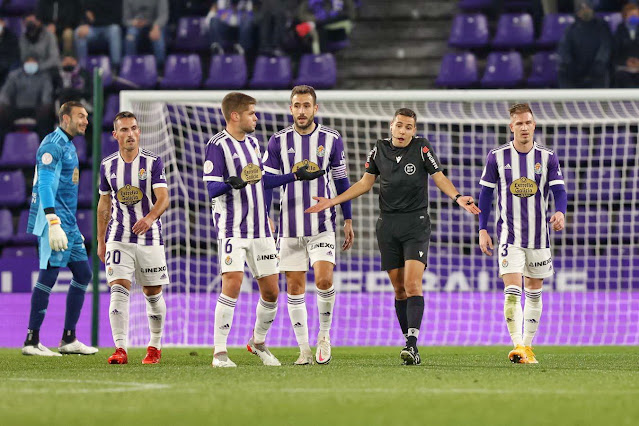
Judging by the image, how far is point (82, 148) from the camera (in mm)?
14859

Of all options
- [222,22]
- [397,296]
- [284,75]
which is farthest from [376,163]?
[222,22]

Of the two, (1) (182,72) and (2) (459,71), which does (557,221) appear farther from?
(1) (182,72)

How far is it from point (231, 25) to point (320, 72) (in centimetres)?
164

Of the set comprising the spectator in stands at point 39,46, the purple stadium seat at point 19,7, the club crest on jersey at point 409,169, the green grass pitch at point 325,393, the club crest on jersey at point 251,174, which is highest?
the purple stadium seat at point 19,7

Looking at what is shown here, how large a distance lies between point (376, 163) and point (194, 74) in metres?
8.02

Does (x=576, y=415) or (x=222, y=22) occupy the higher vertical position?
(x=222, y=22)

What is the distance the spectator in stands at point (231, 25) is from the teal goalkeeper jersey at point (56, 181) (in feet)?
23.8

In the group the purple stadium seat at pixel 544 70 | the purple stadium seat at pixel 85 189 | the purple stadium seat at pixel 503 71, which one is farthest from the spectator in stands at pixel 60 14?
the purple stadium seat at pixel 544 70

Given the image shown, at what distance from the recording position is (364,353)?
30.0 ft

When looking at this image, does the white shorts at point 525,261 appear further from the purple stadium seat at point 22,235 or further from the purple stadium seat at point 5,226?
the purple stadium seat at point 5,226

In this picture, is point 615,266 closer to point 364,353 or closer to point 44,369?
point 364,353

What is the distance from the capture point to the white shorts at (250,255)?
7238mm

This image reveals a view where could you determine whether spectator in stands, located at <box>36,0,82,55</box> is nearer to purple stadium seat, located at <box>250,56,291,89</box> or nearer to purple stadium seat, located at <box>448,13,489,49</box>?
purple stadium seat, located at <box>250,56,291,89</box>

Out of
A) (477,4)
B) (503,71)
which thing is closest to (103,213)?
(503,71)
